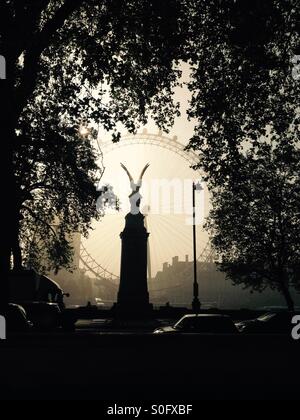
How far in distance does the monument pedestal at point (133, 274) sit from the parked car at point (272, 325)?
22887 millimetres

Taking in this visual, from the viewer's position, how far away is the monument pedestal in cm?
5244

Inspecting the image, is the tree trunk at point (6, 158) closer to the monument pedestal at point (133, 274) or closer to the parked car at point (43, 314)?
the parked car at point (43, 314)

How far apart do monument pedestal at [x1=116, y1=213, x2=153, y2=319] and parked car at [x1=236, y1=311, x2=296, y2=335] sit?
2289 cm

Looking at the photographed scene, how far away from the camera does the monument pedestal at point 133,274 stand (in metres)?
52.4

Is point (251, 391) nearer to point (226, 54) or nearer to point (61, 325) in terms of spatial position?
point (226, 54)

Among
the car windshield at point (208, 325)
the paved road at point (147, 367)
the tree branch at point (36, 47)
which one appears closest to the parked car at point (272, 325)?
the car windshield at point (208, 325)

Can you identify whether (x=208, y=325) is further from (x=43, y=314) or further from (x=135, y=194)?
(x=135, y=194)

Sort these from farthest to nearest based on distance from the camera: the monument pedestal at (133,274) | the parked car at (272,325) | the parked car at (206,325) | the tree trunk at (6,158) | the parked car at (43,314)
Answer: the monument pedestal at (133,274), the parked car at (43,314), the parked car at (272,325), the parked car at (206,325), the tree trunk at (6,158)

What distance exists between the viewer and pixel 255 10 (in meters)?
13.8

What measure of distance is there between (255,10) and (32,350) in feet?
30.5

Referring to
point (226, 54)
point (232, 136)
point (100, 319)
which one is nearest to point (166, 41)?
point (226, 54)

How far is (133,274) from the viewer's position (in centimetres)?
5288

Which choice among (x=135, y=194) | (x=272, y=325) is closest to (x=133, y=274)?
(x=135, y=194)

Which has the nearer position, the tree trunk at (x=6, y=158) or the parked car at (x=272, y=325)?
the tree trunk at (x=6, y=158)
